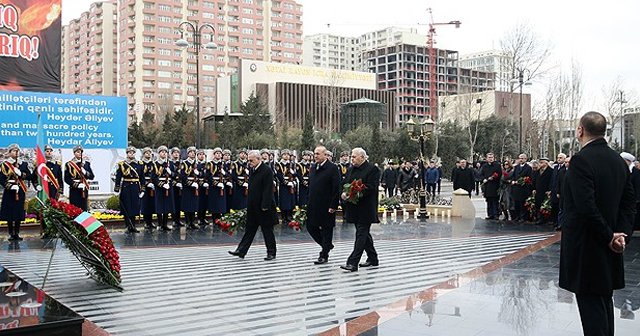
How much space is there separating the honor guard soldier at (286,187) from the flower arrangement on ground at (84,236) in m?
8.75

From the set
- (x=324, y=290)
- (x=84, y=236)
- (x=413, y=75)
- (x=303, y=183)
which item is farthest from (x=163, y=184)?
(x=413, y=75)

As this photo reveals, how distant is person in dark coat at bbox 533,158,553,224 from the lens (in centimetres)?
1619

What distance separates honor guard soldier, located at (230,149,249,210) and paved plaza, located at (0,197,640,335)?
2.99 m

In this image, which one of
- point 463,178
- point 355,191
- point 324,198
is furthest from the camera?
point 463,178

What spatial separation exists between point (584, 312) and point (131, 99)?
330ft

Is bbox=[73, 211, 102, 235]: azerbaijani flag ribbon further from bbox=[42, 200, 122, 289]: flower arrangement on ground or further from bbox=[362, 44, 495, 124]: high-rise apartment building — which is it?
bbox=[362, 44, 495, 124]: high-rise apartment building

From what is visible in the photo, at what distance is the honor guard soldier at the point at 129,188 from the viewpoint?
14258mm

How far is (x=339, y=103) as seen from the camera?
250 feet

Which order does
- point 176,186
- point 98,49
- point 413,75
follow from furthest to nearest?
1. point 413,75
2. point 98,49
3. point 176,186

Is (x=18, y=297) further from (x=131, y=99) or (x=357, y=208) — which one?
(x=131, y=99)

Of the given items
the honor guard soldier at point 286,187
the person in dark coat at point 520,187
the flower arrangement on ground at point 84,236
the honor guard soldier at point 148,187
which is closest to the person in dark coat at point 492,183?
the person in dark coat at point 520,187

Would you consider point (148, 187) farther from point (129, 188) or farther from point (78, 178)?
point (78, 178)

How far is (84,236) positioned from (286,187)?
907cm

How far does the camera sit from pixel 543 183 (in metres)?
16.3
